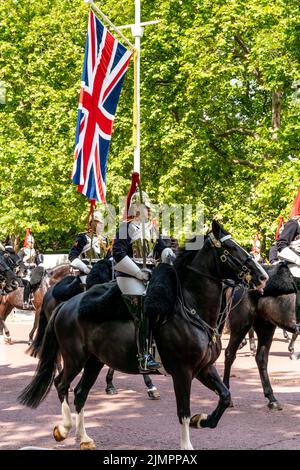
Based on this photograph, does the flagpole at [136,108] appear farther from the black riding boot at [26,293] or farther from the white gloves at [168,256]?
the white gloves at [168,256]

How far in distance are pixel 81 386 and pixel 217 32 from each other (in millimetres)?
19251

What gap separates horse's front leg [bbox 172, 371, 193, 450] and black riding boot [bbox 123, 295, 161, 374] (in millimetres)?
Answer: 312

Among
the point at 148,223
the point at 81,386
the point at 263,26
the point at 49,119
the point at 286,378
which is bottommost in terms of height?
the point at 286,378

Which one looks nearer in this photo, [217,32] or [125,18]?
[217,32]

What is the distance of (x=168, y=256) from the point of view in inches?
323

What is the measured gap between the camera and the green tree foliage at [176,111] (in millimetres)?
23438

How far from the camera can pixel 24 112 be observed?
3331 centimetres

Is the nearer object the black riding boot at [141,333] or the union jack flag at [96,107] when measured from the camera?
the black riding boot at [141,333]

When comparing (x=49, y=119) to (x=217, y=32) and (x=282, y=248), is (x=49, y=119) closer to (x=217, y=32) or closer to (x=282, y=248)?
(x=217, y=32)

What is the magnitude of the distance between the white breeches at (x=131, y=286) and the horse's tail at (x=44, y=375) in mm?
1071

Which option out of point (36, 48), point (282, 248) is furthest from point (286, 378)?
point (36, 48)

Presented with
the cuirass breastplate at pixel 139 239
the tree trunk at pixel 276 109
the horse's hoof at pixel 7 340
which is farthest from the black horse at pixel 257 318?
the tree trunk at pixel 276 109

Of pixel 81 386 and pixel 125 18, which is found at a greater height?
pixel 125 18

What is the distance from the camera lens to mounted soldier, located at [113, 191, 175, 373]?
24.4 feet
